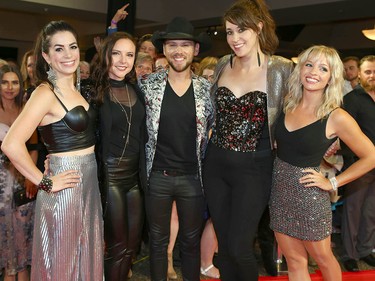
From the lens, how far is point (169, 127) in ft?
9.16

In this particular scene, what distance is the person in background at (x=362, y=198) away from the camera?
398 cm

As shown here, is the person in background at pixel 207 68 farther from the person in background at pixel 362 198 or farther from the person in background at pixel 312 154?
the person in background at pixel 312 154

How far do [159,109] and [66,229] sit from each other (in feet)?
3.01

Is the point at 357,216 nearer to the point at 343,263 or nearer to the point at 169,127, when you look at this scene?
the point at 343,263

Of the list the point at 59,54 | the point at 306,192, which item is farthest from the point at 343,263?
the point at 59,54

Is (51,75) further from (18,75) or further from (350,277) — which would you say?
(350,277)

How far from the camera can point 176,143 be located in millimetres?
2811

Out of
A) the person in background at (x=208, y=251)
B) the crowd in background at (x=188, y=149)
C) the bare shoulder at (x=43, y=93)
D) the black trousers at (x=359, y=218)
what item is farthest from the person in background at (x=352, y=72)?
the bare shoulder at (x=43, y=93)

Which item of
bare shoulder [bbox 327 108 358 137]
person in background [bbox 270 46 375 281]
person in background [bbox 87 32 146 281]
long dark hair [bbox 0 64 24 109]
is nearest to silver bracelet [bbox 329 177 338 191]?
person in background [bbox 270 46 375 281]

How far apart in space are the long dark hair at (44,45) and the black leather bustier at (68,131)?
0.74 ft

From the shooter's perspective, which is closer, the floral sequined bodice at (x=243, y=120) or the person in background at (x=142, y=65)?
the floral sequined bodice at (x=243, y=120)

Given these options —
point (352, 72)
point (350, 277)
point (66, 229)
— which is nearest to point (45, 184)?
point (66, 229)

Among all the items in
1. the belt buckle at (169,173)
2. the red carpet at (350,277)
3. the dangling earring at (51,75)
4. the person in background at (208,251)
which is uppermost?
the dangling earring at (51,75)

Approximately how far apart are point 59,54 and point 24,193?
4.02 ft
